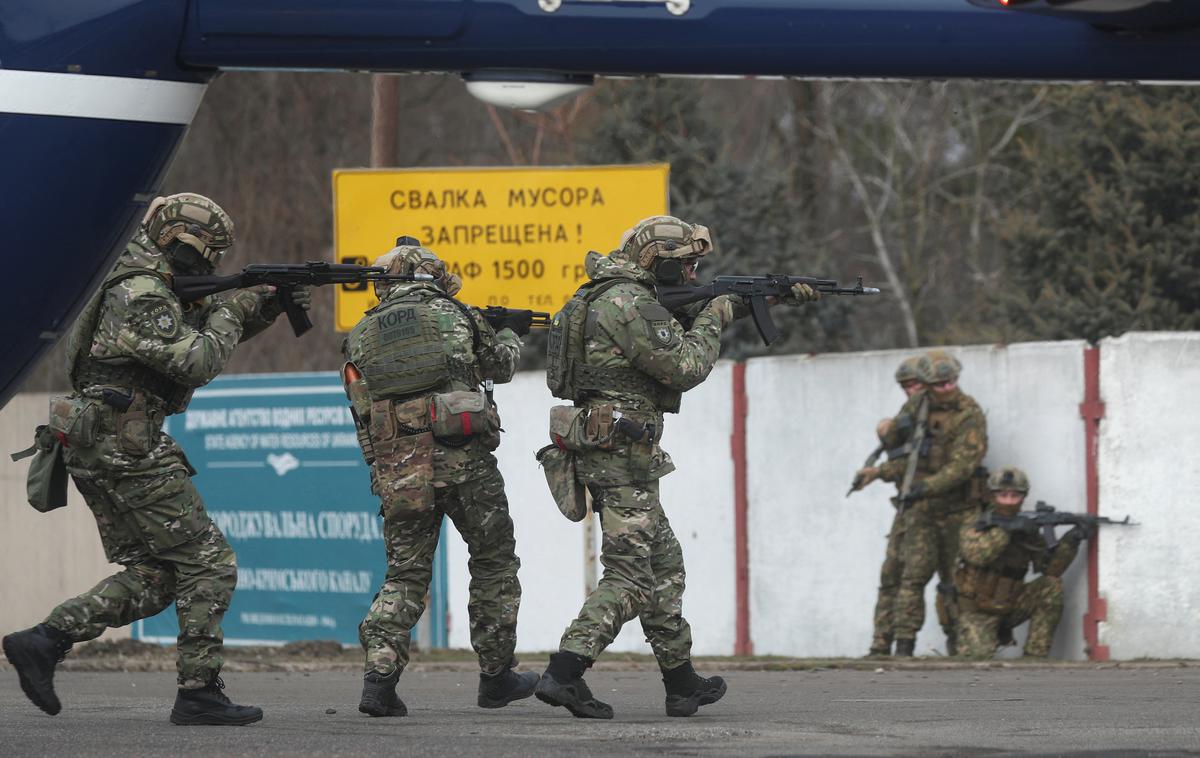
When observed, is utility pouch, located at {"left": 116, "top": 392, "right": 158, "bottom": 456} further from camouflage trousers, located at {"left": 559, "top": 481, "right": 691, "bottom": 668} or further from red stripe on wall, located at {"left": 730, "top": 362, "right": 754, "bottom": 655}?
red stripe on wall, located at {"left": 730, "top": 362, "right": 754, "bottom": 655}

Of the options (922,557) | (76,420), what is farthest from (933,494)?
(76,420)

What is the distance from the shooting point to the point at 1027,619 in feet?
40.8

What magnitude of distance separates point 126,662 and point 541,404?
11.3 ft

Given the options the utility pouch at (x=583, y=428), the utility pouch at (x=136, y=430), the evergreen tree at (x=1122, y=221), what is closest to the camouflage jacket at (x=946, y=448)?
the utility pouch at (x=583, y=428)

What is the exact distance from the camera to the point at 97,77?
635 centimetres

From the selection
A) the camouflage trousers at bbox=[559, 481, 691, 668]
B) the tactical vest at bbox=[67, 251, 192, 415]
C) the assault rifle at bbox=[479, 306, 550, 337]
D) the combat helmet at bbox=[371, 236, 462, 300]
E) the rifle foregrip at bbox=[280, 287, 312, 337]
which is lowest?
the camouflage trousers at bbox=[559, 481, 691, 668]

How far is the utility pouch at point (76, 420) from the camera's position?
25.8 feet

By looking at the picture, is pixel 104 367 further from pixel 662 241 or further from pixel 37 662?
pixel 662 241

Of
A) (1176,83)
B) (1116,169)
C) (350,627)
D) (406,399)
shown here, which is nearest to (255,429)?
(350,627)

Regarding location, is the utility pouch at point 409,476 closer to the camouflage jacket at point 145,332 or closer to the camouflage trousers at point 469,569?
the camouflage trousers at point 469,569

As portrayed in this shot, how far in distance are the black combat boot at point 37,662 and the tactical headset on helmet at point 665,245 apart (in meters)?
2.83

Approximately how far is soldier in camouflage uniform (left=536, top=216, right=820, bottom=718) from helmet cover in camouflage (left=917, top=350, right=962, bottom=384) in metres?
4.37

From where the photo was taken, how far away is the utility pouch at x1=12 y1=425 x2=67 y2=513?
8.12 m

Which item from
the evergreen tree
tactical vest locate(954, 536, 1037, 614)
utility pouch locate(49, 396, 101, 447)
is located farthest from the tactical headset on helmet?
the evergreen tree
